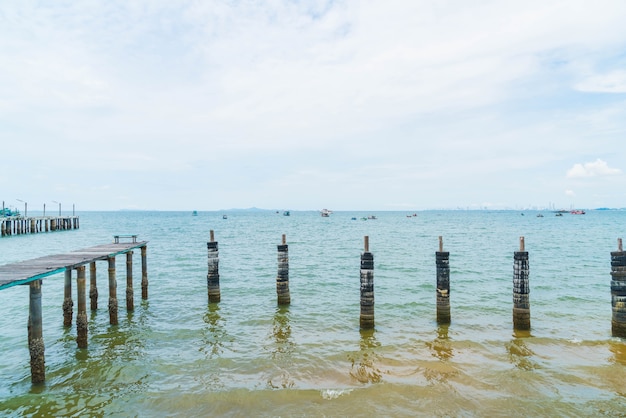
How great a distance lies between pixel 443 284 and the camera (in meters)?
17.4

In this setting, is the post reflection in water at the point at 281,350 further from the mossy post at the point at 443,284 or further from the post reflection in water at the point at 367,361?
the mossy post at the point at 443,284

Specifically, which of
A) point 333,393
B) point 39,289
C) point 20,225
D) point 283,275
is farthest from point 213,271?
point 20,225

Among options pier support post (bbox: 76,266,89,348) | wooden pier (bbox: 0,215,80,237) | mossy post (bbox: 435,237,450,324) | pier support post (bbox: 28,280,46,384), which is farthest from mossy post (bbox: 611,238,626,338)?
wooden pier (bbox: 0,215,80,237)

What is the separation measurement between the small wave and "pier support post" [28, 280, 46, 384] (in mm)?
8793

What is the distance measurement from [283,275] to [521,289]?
10.7 meters

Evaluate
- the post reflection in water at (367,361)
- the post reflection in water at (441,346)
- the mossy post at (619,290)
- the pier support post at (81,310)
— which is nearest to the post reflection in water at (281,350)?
the post reflection in water at (367,361)

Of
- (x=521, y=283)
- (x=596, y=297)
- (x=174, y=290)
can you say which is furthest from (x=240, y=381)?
(x=596, y=297)

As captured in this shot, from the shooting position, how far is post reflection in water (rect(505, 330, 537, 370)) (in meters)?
14.0

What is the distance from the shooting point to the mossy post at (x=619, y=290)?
50.9ft

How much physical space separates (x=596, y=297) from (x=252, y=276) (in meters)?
22.2

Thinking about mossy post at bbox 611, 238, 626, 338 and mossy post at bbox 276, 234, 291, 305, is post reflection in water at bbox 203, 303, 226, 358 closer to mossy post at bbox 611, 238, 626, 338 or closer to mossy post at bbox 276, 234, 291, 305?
mossy post at bbox 276, 234, 291, 305

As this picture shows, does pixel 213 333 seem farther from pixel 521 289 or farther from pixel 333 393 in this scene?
pixel 521 289

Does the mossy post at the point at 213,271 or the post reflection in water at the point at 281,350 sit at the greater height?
the mossy post at the point at 213,271

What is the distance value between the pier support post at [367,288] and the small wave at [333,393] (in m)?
5.25
